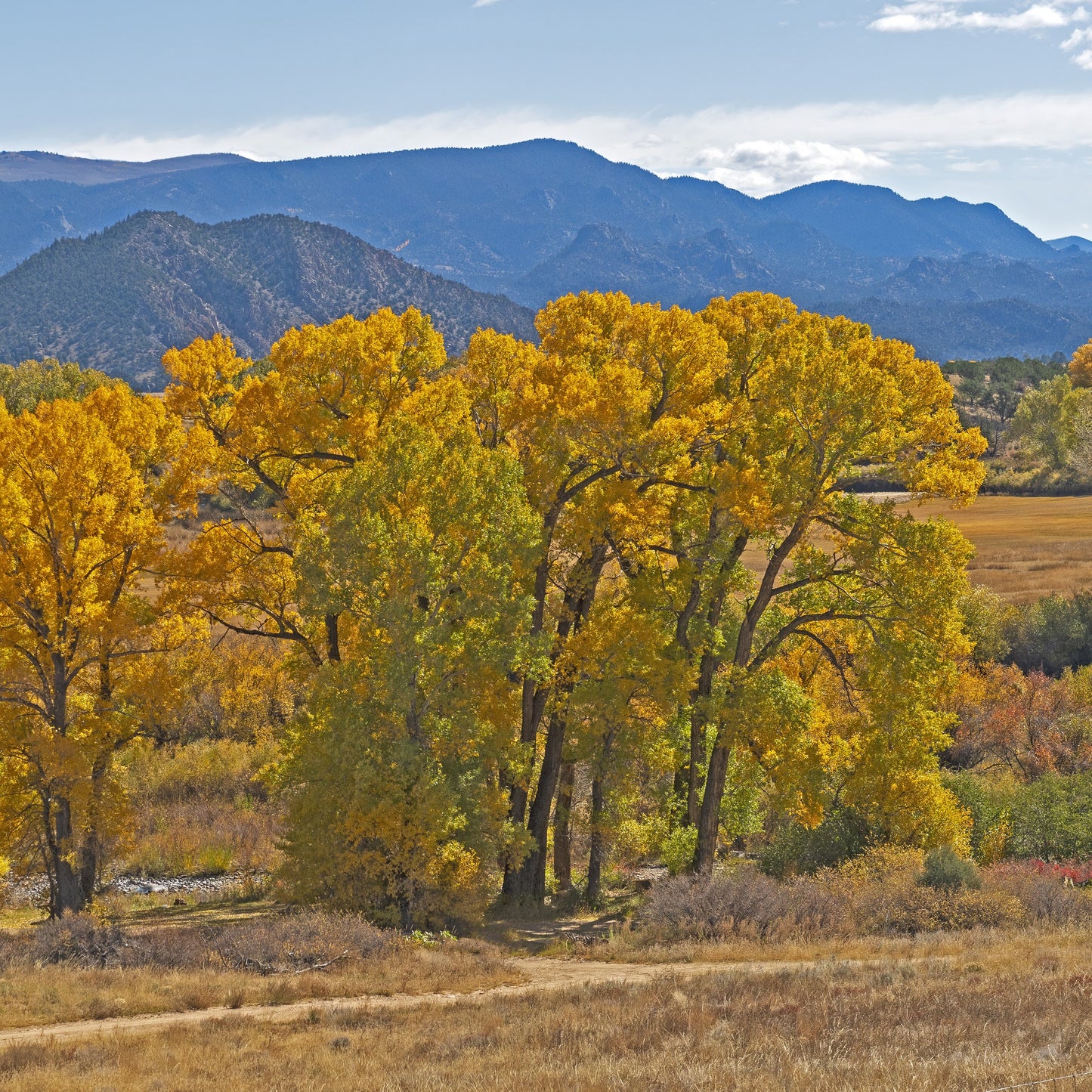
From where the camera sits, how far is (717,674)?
24.1 meters

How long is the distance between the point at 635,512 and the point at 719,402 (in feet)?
9.07

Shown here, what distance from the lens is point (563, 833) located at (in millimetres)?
25062

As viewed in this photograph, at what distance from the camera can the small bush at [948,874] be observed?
63.0 feet

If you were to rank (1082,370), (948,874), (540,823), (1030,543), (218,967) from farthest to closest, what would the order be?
(1082,370) → (1030,543) → (540,823) → (948,874) → (218,967)

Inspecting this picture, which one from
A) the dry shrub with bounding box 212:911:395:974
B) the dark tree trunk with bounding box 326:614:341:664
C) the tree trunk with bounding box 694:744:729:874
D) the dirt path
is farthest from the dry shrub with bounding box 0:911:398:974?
the tree trunk with bounding box 694:744:729:874

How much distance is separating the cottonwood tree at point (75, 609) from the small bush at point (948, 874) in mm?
15304

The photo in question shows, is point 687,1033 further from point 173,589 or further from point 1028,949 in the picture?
point 173,589

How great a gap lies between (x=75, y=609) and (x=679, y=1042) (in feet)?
46.7

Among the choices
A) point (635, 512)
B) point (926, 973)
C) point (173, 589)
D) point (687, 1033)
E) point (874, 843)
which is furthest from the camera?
point (874, 843)

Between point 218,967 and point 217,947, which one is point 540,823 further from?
point 218,967

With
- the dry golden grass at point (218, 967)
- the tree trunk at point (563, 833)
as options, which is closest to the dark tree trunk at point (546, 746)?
the tree trunk at point (563, 833)

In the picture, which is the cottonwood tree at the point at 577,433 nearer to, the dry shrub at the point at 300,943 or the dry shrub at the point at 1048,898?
the dry shrub at the point at 300,943

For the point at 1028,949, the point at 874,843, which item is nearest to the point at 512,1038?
the point at 1028,949

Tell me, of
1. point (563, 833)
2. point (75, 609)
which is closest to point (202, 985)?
point (75, 609)
